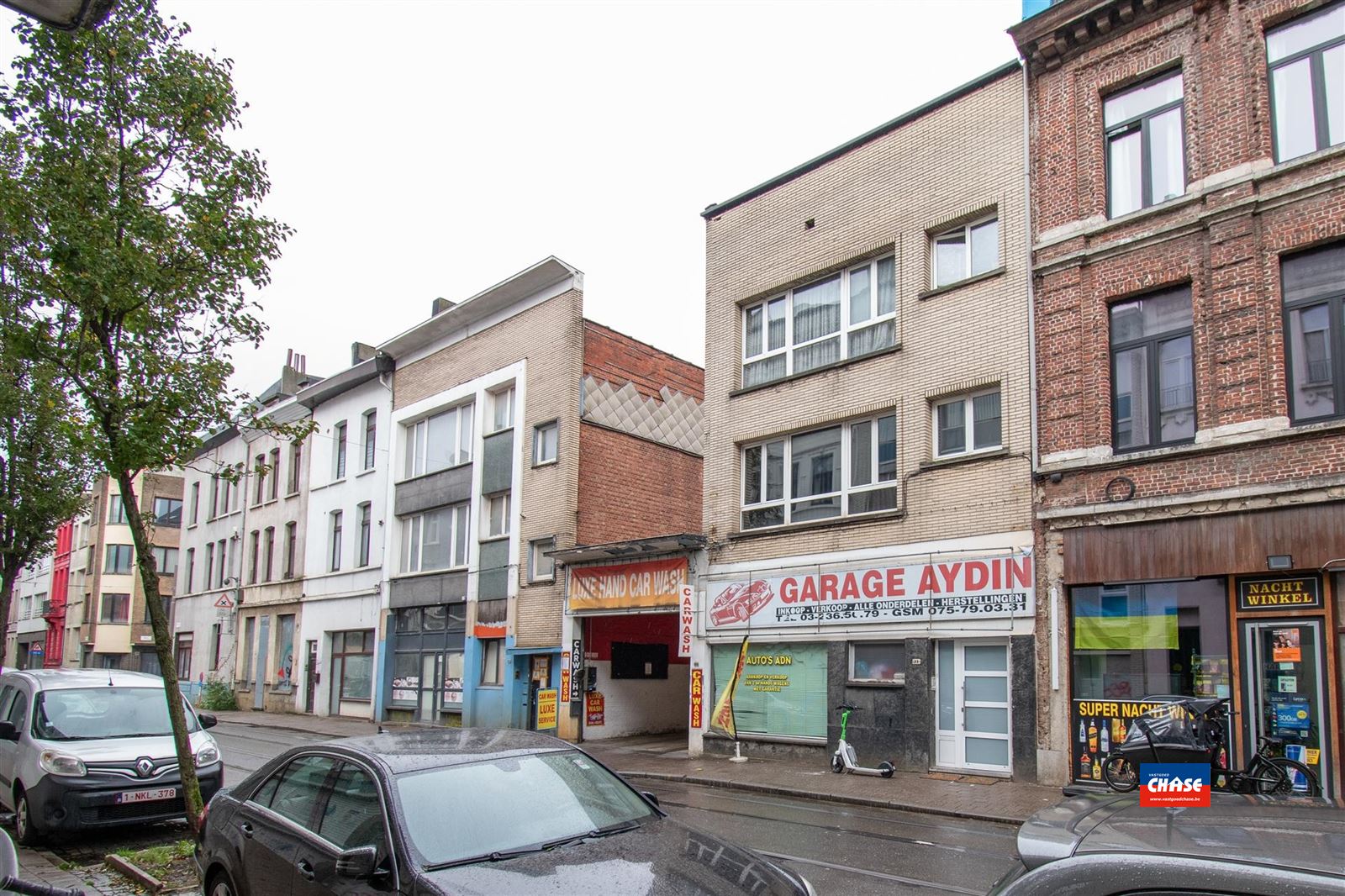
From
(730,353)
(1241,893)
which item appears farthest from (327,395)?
(1241,893)

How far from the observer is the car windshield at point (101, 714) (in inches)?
434

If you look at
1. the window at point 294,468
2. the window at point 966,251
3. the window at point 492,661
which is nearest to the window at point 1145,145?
the window at point 966,251

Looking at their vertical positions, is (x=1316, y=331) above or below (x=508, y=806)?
above

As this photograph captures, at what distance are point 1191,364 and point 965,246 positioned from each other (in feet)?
15.6

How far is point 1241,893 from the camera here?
8.11ft

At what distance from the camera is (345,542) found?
1328 inches

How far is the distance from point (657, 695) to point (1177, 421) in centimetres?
1580

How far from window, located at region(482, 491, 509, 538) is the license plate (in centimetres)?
1664

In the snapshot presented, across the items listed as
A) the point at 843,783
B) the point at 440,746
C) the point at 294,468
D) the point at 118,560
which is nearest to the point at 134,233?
the point at 440,746

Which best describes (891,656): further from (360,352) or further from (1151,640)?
(360,352)

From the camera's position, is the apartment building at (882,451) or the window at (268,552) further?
the window at (268,552)

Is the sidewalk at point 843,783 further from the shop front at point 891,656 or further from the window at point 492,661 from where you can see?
the window at point 492,661

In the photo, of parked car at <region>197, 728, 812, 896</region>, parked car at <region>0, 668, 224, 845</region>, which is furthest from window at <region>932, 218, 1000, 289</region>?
parked car at <region>0, 668, 224, 845</region>

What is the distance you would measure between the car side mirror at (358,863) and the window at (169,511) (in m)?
58.5
